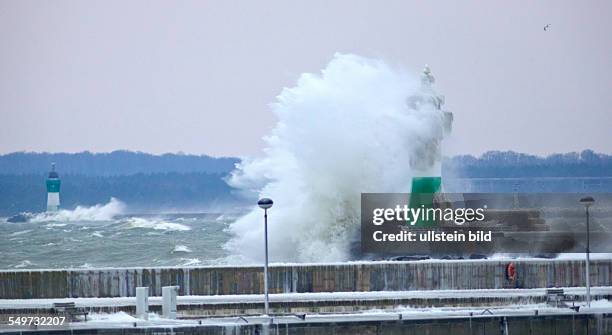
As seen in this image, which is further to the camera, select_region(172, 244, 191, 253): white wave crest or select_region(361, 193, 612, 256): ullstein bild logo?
select_region(172, 244, 191, 253): white wave crest

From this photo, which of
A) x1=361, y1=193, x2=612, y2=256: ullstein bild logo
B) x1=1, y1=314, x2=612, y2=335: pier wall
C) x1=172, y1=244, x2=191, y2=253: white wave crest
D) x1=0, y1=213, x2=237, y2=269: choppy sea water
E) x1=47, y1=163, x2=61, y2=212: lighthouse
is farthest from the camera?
x1=47, y1=163, x2=61, y2=212: lighthouse

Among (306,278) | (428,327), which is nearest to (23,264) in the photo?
(306,278)

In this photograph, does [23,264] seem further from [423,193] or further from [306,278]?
[306,278]

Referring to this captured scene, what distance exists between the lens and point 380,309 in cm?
2748

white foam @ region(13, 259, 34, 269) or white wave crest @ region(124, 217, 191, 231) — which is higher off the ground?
white wave crest @ region(124, 217, 191, 231)

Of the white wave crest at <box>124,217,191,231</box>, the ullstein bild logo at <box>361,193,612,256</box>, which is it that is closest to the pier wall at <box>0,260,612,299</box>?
the ullstein bild logo at <box>361,193,612,256</box>

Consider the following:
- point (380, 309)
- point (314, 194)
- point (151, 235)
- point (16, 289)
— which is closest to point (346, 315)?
point (380, 309)

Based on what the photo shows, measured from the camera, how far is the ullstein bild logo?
115ft

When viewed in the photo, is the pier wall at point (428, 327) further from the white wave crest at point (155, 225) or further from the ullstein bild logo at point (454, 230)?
the white wave crest at point (155, 225)

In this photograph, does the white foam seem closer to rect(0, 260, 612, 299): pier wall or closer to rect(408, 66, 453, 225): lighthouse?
rect(408, 66, 453, 225): lighthouse

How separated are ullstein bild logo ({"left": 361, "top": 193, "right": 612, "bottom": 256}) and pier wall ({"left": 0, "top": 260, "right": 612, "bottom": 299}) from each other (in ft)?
17.9

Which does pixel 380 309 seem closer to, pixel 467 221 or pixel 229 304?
pixel 229 304

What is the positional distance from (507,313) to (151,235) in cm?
3740

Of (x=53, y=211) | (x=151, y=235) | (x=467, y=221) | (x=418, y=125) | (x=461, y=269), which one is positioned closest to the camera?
(x=461, y=269)
